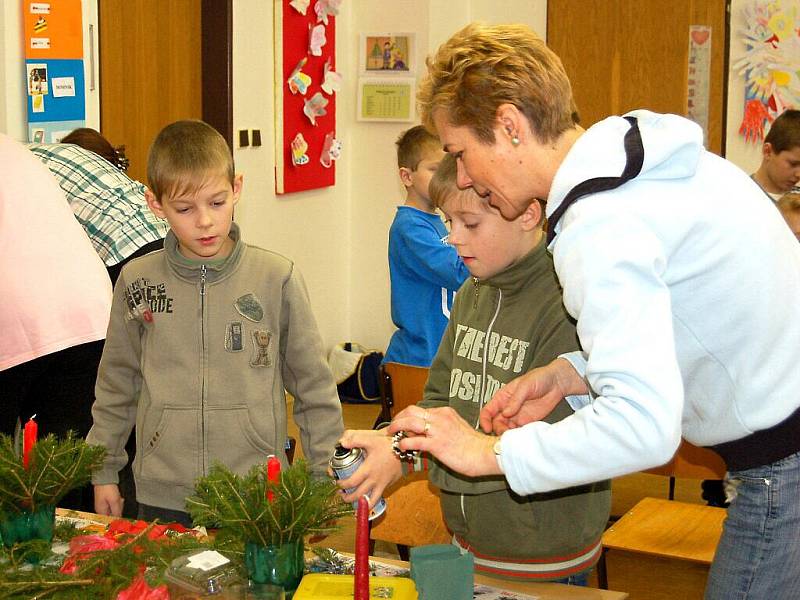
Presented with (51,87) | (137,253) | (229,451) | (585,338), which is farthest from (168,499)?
(51,87)

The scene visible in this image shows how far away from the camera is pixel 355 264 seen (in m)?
6.56

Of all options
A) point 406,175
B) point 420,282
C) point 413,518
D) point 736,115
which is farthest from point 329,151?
point 413,518

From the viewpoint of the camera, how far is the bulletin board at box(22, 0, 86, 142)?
3.84 m

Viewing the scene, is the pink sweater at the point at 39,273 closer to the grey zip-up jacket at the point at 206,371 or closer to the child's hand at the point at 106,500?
the grey zip-up jacket at the point at 206,371

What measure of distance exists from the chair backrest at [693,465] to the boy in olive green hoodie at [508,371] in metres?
1.07

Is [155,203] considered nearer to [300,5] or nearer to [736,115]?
[300,5]

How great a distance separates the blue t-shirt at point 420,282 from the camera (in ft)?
11.6

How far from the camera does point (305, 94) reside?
19.1 ft

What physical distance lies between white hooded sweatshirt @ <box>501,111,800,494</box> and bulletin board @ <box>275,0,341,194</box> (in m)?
4.37

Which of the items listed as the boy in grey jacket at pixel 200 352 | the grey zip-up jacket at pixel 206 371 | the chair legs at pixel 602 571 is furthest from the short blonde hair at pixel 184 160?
A: the chair legs at pixel 602 571

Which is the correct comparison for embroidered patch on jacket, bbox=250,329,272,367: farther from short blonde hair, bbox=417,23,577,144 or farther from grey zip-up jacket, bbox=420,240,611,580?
short blonde hair, bbox=417,23,577,144

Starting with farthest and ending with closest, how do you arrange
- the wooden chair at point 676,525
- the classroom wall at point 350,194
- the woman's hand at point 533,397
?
the classroom wall at point 350,194 → the wooden chair at point 676,525 → the woman's hand at point 533,397

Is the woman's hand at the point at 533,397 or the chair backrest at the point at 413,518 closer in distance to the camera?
the woman's hand at the point at 533,397

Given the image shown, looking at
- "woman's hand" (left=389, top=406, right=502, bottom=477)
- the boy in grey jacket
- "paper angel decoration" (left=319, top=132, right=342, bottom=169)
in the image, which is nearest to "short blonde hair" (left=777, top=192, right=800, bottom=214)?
the boy in grey jacket
